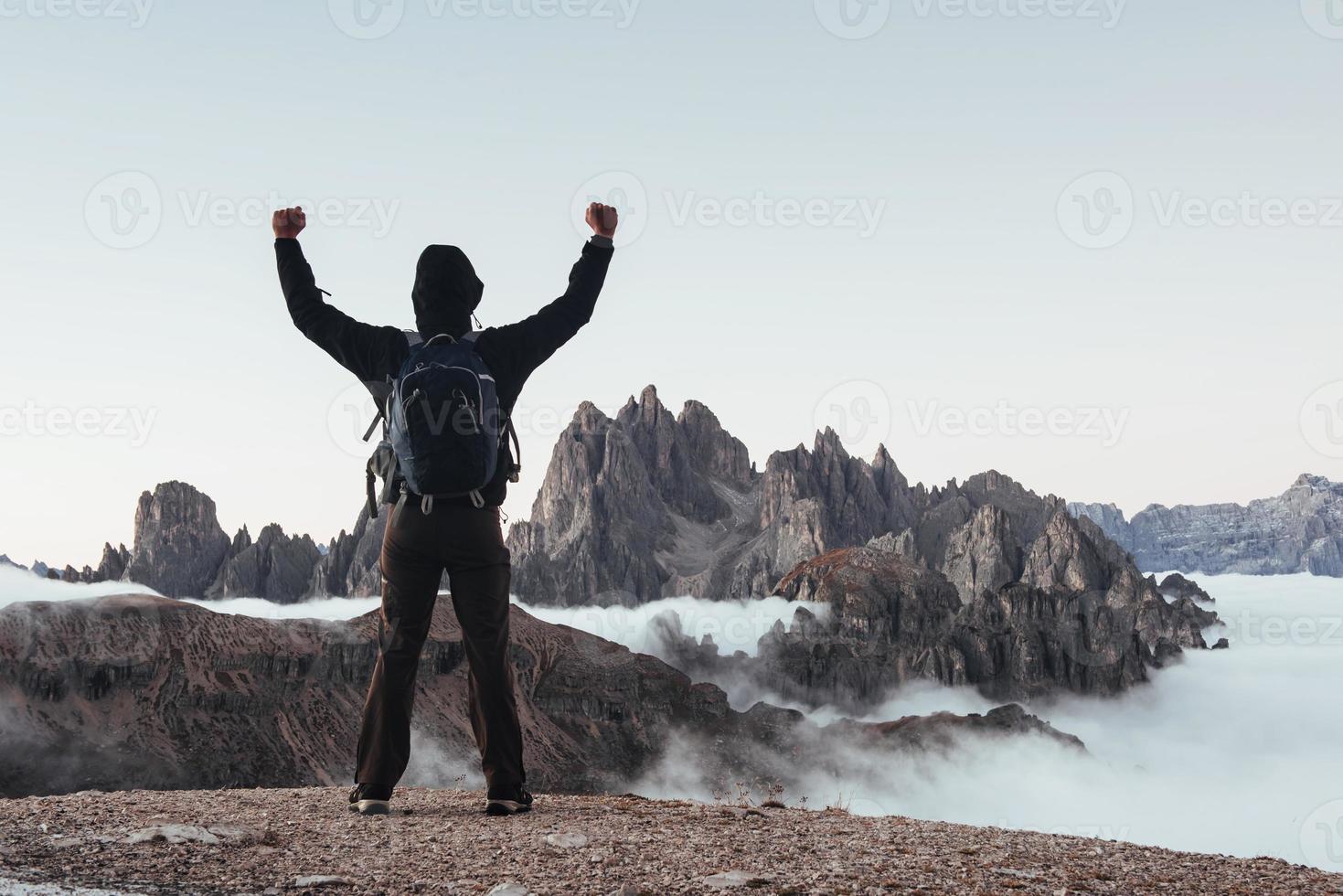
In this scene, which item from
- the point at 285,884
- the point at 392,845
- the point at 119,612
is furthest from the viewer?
the point at 119,612

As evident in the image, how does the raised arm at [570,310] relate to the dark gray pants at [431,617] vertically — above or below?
above

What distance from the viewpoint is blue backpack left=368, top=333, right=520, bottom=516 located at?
30.5 feet

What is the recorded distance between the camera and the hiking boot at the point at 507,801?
9781 mm

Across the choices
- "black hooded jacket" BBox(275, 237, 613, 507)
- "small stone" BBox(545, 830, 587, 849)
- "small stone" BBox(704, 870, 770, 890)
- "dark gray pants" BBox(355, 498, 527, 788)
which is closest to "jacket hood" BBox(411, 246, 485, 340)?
"black hooded jacket" BBox(275, 237, 613, 507)

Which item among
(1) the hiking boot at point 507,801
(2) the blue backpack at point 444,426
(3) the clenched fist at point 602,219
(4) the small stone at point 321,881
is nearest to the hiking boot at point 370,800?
(1) the hiking boot at point 507,801

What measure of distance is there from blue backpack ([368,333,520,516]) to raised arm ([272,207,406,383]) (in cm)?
56

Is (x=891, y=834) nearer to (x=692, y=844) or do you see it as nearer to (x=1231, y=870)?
(x=692, y=844)

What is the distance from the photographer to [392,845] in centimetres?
816

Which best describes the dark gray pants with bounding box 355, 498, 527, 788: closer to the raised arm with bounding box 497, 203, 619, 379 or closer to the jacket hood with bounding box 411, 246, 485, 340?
the raised arm with bounding box 497, 203, 619, 379

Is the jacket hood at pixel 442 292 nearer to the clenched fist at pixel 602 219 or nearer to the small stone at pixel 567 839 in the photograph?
the clenched fist at pixel 602 219

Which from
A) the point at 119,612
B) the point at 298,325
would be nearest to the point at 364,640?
the point at 119,612

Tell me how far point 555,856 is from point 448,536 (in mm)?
3114

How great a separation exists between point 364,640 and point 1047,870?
626 ft

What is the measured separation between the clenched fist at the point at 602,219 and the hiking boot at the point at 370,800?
5.75 metres
